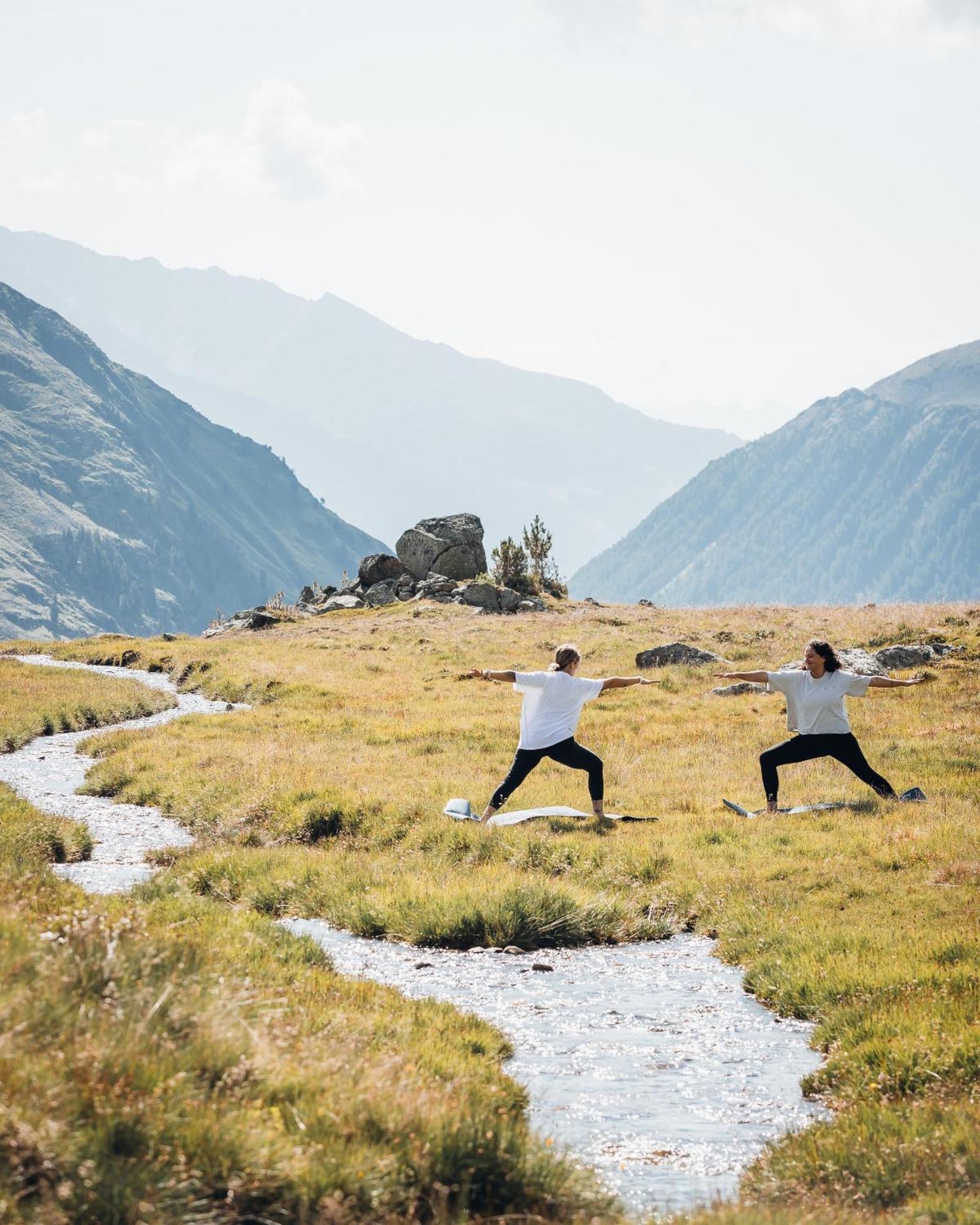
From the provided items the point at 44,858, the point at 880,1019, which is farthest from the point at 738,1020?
the point at 44,858

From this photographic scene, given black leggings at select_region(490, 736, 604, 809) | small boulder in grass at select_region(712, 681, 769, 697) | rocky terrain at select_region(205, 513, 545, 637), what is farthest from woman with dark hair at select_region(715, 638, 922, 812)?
rocky terrain at select_region(205, 513, 545, 637)

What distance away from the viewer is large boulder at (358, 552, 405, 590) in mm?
91875

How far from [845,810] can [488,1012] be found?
27.9 ft

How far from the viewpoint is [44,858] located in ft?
51.8

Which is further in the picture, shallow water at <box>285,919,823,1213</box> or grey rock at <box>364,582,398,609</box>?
grey rock at <box>364,582,398,609</box>

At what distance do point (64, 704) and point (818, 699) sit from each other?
2821cm

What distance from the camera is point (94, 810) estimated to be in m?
21.7

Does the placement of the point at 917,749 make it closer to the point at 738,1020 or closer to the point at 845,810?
the point at 845,810

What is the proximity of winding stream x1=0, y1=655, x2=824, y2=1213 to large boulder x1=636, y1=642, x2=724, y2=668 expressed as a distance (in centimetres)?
2555

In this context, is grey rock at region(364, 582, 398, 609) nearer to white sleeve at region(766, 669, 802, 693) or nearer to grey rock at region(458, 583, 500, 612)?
grey rock at region(458, 583, 500, 612)

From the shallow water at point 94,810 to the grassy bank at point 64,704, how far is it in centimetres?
53

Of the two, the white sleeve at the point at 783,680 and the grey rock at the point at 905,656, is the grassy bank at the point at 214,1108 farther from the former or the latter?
the grey rock at the point at 905,656

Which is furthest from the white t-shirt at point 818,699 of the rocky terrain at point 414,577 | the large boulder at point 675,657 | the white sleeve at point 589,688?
the rocky terrain at point 414,577

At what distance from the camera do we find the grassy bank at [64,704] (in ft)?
110
